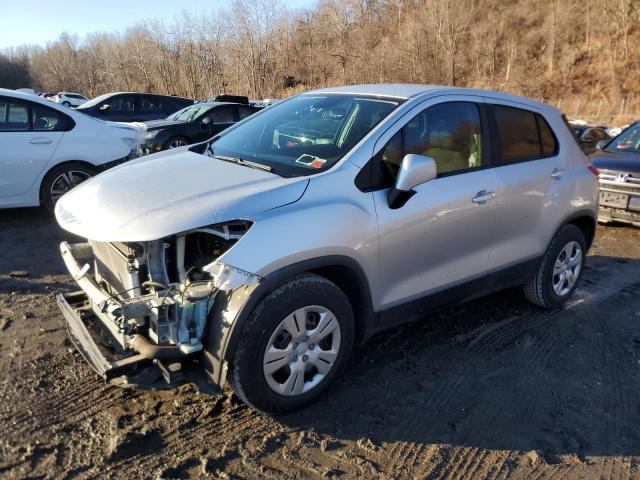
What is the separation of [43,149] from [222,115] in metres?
6.64

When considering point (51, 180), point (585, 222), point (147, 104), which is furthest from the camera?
point (147, 104)

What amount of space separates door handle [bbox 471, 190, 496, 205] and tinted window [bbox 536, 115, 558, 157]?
3.07ft

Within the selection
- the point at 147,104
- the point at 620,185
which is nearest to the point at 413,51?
A: the point at 147,104

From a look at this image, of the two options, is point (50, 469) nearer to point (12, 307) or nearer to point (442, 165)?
point (12, 307)

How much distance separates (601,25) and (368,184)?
44.1 metres

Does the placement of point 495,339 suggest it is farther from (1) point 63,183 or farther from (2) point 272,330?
(1) point 63,183

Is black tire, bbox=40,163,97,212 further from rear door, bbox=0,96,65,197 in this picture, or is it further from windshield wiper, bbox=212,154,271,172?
windshield wiper, bbox=212,154,271,172

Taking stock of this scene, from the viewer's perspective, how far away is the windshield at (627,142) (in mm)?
7941

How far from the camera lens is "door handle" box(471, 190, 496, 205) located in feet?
12.1

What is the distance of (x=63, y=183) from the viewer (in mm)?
6758

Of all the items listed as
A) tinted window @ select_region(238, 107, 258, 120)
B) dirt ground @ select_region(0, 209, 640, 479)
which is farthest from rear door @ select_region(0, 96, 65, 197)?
tinted window @ select_region(238, 107, 258, 120)

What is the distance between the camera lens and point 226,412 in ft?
10.2

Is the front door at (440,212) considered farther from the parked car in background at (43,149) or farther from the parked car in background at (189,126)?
the parked car in background at (189,126)

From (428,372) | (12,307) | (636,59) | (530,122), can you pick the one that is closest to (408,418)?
(428,372)
